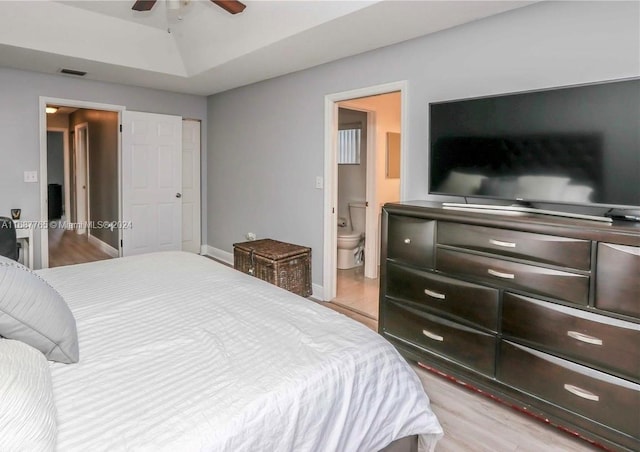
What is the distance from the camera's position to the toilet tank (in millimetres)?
5246

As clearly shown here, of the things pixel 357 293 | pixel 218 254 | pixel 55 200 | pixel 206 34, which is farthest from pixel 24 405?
pixel 55 200

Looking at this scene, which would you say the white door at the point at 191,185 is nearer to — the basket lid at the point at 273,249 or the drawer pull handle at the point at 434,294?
the basket lid at the point at 273,249

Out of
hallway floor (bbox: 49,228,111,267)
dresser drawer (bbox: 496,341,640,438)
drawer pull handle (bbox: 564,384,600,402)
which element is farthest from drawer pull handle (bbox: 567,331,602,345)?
hallway floor (bbox: 49,228,111,267)

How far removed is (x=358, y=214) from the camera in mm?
5312

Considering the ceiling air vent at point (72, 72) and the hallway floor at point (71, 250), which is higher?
the ceiling air vent at point (72, 72)

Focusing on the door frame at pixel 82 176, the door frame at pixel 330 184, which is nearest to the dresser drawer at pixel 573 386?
the door frame at pixel 330 184

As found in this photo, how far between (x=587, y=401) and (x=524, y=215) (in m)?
0.96

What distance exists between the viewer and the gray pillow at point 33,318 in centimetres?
115

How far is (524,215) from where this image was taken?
2.19 m

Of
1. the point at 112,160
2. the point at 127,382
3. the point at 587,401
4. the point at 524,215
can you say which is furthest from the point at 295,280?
the point at 112,160

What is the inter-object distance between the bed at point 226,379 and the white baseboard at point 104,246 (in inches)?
160

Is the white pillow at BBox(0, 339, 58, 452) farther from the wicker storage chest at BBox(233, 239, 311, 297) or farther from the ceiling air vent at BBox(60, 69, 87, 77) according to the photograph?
the ceiling air vent at BBox(60, 69, 87, 77)

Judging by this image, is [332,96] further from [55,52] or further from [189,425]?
[189,425]

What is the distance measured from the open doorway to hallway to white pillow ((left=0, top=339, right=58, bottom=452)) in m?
4.64
